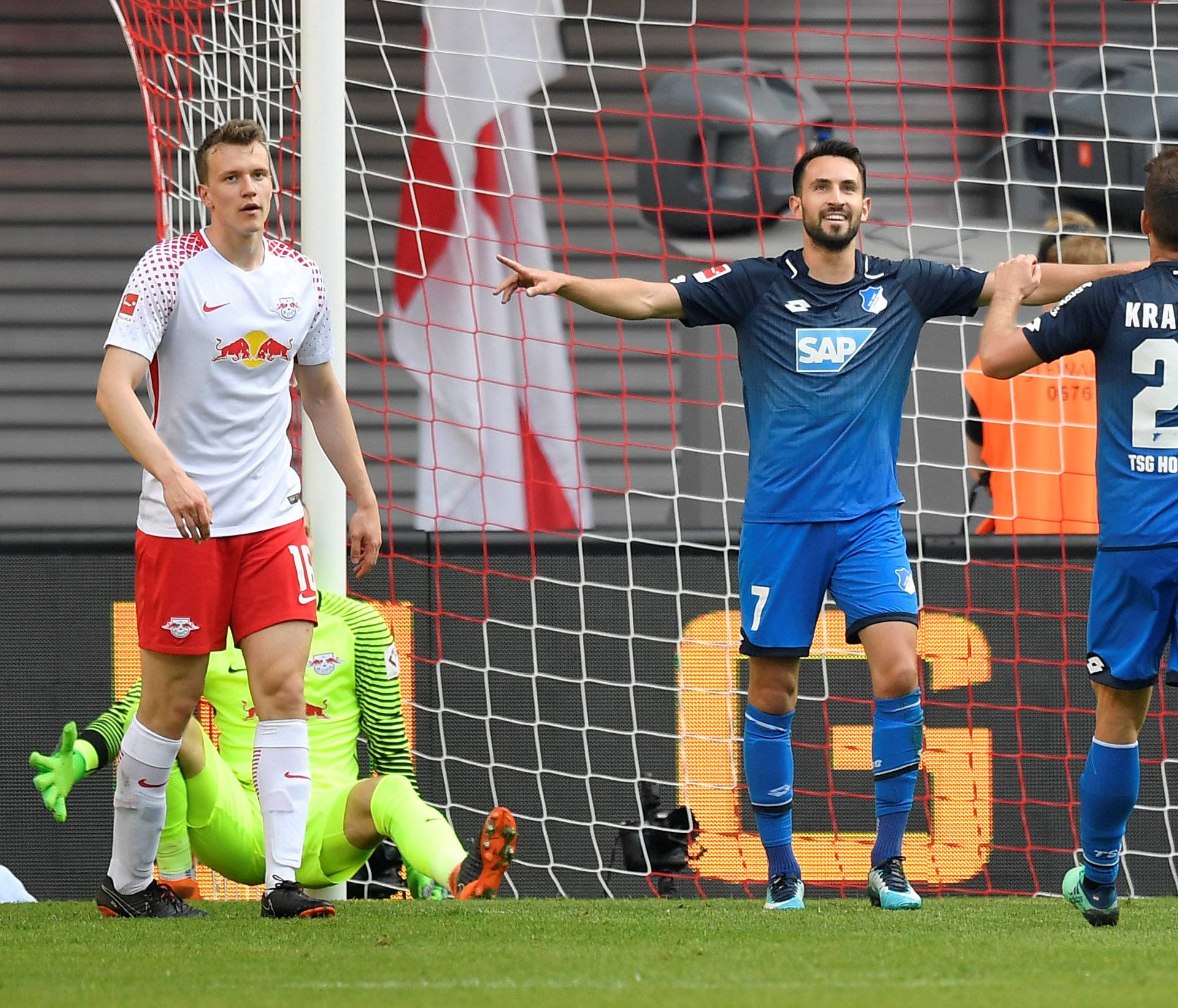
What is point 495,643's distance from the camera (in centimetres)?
594

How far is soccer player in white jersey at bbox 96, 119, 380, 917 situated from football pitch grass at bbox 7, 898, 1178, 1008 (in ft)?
1.27

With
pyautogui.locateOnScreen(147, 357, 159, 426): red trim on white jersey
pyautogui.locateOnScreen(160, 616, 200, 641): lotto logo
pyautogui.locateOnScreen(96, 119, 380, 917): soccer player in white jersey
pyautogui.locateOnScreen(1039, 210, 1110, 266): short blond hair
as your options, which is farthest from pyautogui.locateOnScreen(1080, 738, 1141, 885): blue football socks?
pyautogui.locateOnScreen(1039, 210, 1110, 266): short blond hair

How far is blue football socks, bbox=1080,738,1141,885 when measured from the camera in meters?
3.97

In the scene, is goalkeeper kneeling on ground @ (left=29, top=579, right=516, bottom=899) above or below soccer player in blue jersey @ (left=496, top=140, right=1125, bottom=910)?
below

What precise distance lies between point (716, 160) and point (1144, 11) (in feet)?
11.5

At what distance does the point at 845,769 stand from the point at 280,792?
2307 mm

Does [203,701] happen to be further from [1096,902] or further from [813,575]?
[1096,902]

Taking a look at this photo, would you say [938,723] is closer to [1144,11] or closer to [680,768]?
[680,768]

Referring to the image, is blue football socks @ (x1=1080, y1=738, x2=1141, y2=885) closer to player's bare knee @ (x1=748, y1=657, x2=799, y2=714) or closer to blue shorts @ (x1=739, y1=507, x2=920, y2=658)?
blue shorts @ (x1=739, y1=507, x2=920, y2=658)

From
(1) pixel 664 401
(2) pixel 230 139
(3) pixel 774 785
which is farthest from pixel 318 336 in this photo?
(1) pixel 664 401

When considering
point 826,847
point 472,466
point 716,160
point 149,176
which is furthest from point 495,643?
point 149,176

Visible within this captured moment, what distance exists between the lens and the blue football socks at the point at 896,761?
4531 millimetres

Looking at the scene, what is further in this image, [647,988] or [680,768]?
[680,768]

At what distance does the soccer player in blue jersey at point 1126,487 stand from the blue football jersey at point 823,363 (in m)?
0.58
